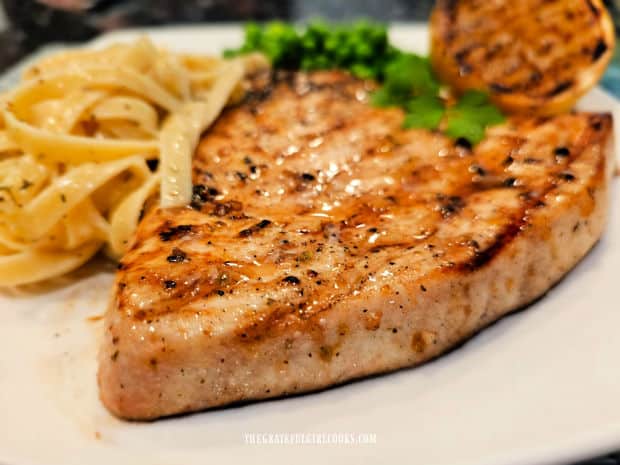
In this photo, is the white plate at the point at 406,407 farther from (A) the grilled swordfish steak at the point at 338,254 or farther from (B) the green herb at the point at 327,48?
(B) the green herb at the point at 327,48

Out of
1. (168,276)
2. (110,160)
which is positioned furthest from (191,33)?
(168,276)

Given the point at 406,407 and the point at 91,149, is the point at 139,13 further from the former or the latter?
the point at 406,407

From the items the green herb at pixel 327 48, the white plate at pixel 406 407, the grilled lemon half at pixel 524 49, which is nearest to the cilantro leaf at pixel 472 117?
the grilled lemon half at pixel 524 49

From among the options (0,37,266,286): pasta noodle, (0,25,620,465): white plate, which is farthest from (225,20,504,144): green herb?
(0,25,620,465): white plate

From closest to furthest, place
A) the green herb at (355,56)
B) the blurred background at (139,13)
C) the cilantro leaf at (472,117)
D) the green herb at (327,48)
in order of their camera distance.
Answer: the cilantro leaf at (472,117) → the green herb at (355,56) → the green herb at (327,48) → the blurred background at (139,13)

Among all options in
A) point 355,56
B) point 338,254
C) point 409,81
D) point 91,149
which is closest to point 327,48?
point 355,56
